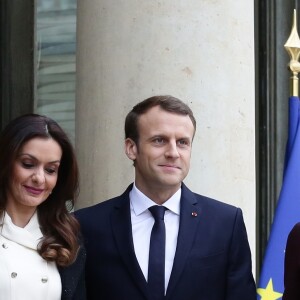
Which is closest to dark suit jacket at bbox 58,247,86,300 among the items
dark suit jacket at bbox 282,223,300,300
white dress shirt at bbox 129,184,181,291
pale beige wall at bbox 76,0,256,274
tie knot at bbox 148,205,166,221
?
white dress shirt at bbox 129,184,181,291

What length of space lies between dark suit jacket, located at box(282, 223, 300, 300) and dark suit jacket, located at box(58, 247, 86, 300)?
1.10m

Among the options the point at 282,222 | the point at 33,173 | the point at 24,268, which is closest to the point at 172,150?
the point at 33,173

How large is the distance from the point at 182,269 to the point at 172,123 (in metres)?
0.75

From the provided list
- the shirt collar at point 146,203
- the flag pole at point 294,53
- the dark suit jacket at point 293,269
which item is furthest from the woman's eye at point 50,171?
the flag pole at point 294,53

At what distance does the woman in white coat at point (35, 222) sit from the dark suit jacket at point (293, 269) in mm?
1114

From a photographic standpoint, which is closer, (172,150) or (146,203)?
(172,150)

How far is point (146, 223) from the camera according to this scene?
6367mm

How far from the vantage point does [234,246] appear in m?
6.35

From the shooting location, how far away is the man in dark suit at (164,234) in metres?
6.21

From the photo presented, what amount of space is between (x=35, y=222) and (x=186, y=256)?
0.78 meters

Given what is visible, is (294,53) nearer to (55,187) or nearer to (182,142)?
(182,142)

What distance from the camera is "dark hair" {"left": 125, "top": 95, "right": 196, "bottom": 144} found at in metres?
6.36

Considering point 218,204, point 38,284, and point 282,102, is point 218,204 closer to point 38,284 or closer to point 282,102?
point 38,284

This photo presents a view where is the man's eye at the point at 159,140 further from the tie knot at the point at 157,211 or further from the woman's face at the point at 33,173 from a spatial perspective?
the woman's face at the point at 33,173
